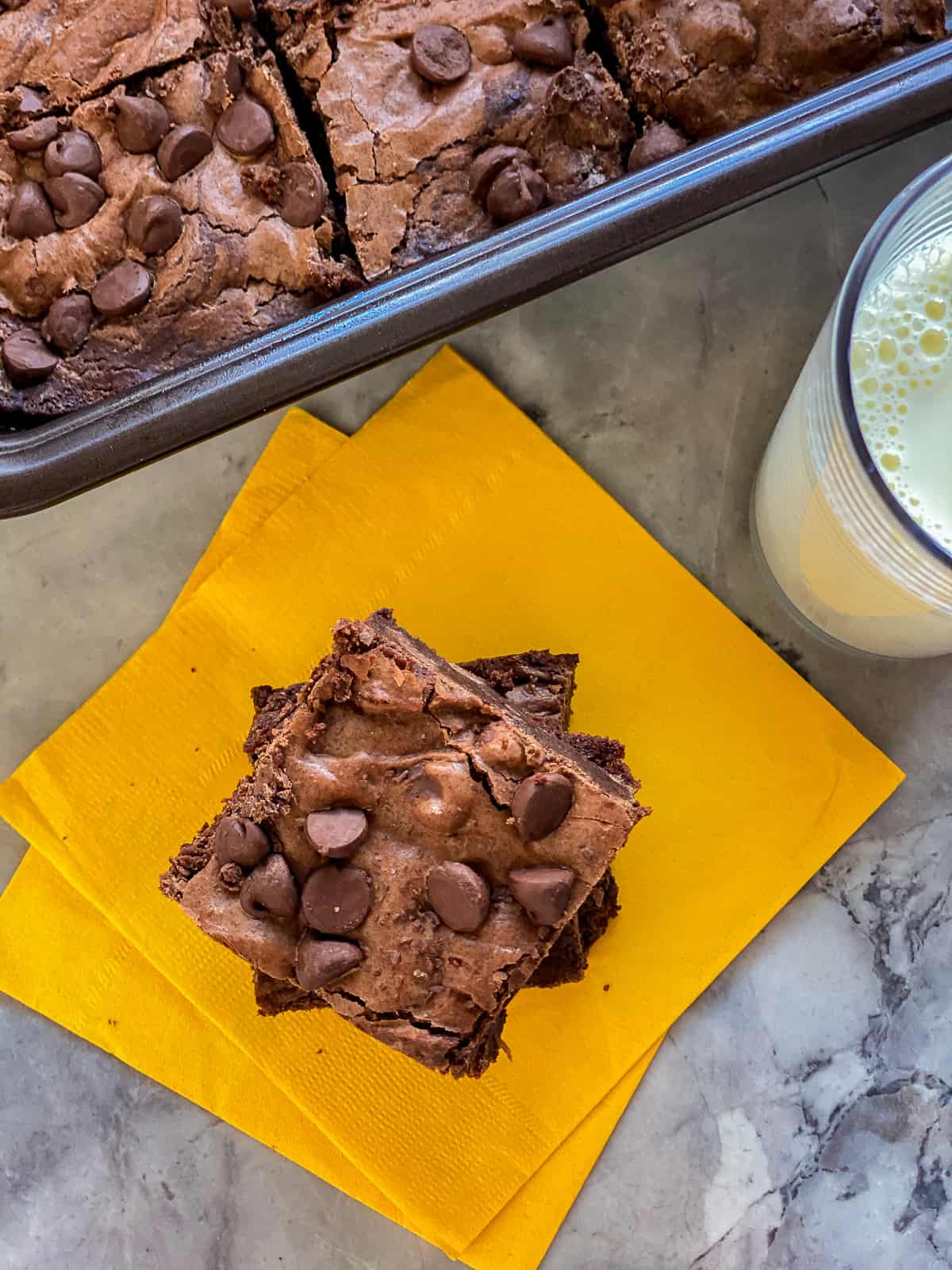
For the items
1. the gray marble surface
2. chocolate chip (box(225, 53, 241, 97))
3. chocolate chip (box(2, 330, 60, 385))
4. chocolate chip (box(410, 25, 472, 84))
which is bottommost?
the gray marble surface

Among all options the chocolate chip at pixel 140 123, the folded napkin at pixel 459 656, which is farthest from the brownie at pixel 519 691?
the chocolate chip at pixel 140 123

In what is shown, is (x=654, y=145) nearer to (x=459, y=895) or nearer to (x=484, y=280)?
(x=484, y=280)

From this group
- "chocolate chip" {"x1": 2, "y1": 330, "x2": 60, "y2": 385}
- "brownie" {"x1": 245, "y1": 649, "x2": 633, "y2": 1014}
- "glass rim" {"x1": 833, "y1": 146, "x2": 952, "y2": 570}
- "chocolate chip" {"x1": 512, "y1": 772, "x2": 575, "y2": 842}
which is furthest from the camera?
"brownie" {"x1": 245, "y1": 649, "x2": 633, "y2": 1014}

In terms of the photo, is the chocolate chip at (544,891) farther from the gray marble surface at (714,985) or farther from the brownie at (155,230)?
the brownie at (155,230)

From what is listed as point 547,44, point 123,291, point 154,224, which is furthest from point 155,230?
point 547,44

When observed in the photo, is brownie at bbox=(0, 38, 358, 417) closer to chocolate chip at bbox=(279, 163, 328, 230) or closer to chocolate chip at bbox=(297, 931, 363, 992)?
chocolate chip at bbox=(279, 163, 328, 230)

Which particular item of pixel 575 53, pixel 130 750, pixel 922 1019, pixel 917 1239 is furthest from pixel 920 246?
pixel 917 1239

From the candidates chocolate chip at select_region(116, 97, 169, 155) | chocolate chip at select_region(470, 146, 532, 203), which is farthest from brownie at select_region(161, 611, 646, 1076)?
chocolate chip at select_region(116, 97, 169, 155)
